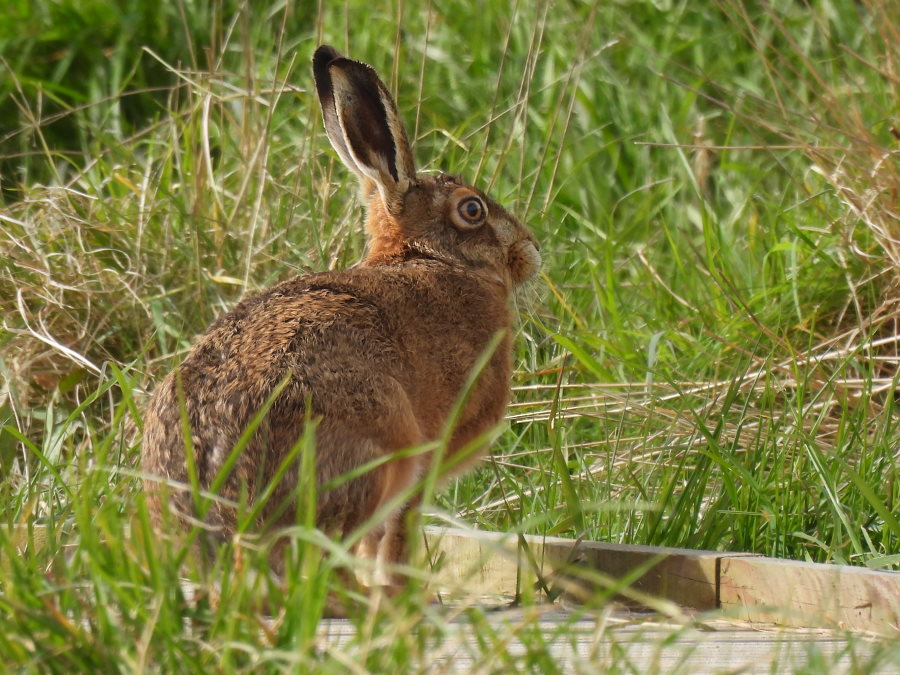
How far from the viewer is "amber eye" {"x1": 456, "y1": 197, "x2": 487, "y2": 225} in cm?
465

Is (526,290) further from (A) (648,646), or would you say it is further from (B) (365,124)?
(A) (648,646)

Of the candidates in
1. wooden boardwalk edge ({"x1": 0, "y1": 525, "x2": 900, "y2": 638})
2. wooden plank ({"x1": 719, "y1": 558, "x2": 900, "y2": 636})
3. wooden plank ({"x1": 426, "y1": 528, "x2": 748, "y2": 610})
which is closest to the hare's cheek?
wooden boardwalk edge ({"x1": 0, "y1": 525, "x2": 900, "y2": 638})

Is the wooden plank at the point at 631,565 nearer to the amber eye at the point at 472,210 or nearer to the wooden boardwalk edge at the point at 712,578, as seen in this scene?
the wooden boardwalk edge at the point at 712,578

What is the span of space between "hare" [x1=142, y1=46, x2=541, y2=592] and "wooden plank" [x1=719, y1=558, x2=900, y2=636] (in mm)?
874

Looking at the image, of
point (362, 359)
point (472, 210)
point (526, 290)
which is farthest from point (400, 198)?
point (362, 359)

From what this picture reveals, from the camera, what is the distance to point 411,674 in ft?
7.92

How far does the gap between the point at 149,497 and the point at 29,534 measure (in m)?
0.42

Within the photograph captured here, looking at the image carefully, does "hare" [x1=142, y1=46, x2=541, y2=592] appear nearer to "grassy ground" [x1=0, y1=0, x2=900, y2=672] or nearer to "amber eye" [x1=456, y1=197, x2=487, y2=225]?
"amber eye" [x1=456, y1=197, x2=487, y2=225]

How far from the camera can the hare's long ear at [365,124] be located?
438 cm

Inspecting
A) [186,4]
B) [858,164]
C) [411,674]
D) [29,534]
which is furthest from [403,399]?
[186,4]

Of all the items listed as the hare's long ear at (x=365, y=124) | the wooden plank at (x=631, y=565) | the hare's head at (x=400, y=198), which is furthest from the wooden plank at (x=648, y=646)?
the hare's long ear at (x=365, y=124)

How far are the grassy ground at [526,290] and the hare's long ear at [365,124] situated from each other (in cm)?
69

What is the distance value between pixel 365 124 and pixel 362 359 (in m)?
1.19

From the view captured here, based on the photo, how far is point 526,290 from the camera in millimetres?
4930
